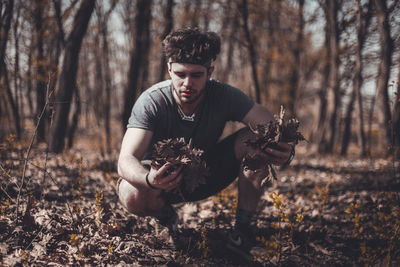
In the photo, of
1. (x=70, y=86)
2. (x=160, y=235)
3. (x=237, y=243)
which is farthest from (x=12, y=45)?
(x=237, y=243)

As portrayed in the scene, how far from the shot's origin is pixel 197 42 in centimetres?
249

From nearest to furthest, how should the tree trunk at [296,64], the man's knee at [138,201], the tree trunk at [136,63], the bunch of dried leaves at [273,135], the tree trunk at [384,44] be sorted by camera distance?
1. the bunch of dried leaves at [273,135]
2. the man's knee at [138,201]
3. the tree trunk at [384,44]
4. the tree trunk at [136,63]
5. the tree trunk at [296,64]

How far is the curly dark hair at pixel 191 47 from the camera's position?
2430mm

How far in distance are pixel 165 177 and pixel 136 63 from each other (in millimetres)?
4527

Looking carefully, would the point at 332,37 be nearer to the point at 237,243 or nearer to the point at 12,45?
the point at 237,243

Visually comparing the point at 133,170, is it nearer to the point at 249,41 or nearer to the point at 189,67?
the point at 189,67

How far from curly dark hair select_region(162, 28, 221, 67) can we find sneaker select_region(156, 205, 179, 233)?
4.65ft

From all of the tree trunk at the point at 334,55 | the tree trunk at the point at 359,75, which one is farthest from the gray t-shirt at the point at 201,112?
the tree trunk at the point at 334,55

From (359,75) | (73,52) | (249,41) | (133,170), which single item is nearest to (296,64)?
(359,75)

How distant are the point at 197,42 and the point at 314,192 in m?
3.05

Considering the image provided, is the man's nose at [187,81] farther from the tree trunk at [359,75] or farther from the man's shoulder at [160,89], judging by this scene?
the tree trunk at [359,75]

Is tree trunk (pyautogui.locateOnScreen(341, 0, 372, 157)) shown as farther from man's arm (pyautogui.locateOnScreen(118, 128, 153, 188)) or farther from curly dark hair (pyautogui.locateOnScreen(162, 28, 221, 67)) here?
man's arm (pyautogui.locateOnScreen(118, 128, 153, 188))

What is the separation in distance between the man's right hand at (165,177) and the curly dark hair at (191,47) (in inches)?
41.4

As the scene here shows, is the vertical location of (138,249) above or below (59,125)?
below
